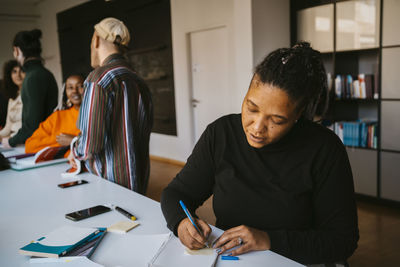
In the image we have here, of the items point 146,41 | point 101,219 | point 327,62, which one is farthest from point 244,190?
point 146,41

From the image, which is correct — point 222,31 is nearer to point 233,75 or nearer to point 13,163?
point 233,75

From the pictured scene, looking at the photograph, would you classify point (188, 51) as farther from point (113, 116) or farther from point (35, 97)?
point (113, 116)

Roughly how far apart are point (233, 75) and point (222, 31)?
2.09ft

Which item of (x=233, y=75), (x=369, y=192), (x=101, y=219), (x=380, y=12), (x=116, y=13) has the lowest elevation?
(x=369, y=192)

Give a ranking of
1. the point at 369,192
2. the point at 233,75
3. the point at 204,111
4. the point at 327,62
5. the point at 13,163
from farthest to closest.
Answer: the point at 204,111, the point at 233,75, the point at 327,62, the point at 369,192, the point at 13,163

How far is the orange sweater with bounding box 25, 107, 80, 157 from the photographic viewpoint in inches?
99.0

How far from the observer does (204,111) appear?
211 inches

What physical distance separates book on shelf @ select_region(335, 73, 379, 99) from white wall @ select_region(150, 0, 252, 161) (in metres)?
1.00

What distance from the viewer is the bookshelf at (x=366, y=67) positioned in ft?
11.2

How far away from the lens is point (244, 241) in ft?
3.54

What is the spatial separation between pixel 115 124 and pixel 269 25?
2.73 meters

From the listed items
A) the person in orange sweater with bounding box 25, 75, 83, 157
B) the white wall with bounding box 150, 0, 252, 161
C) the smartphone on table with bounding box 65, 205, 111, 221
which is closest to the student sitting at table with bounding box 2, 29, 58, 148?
the person in orange sweater with bounding box 25, 75, 83, 157

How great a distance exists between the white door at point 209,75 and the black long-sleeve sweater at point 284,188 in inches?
142

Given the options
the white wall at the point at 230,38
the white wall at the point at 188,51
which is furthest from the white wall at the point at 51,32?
the white wall at the point at 188,51
